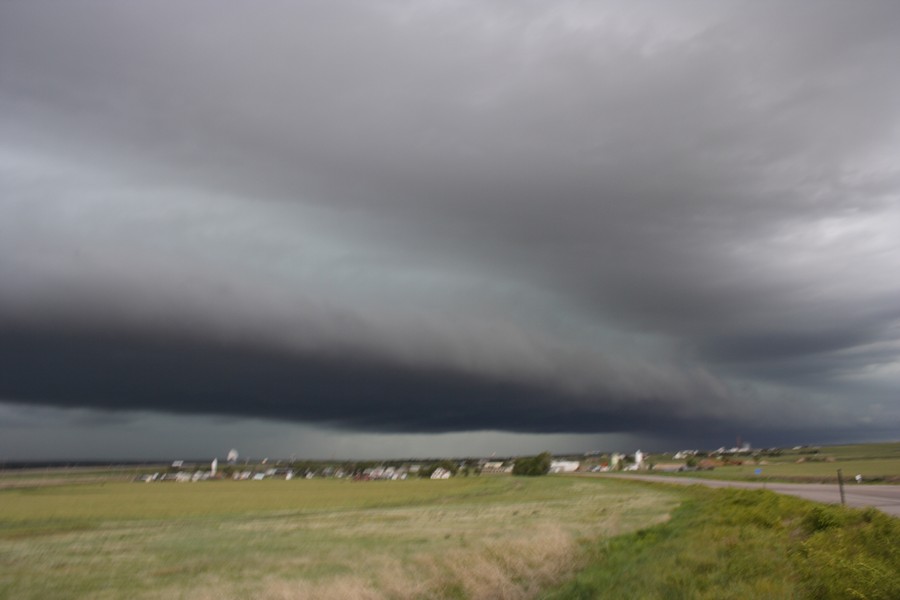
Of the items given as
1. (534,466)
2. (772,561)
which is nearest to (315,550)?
(772,561)

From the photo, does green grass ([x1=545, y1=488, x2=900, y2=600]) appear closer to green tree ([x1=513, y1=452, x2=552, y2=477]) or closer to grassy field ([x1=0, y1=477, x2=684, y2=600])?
grassy field ([x1=0, y1=477, x2=684, y2=600])

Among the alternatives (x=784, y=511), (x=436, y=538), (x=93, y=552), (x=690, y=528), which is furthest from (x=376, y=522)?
(x=784, y=511)

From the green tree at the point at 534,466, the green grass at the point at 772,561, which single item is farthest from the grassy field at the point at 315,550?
the green tree at the point at 534,466

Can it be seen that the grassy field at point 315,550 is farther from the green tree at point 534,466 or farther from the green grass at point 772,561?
the green tree at point 534,466

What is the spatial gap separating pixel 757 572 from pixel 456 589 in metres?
13.6

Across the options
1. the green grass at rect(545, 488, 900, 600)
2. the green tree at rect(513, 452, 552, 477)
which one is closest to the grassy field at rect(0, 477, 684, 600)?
the green grass at rect(545, 488, 900, 600)

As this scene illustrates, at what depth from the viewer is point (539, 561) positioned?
26828mm

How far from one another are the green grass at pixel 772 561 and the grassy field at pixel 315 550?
17.7ft

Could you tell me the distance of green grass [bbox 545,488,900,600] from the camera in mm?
11906

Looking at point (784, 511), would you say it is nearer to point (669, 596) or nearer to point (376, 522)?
point (669, 596)

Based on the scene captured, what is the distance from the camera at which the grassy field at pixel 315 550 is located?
979 inches

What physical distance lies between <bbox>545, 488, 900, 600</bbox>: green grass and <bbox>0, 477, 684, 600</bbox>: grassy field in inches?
213

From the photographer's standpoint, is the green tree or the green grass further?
the green tree

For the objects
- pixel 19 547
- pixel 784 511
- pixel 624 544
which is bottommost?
pixel 19 547
